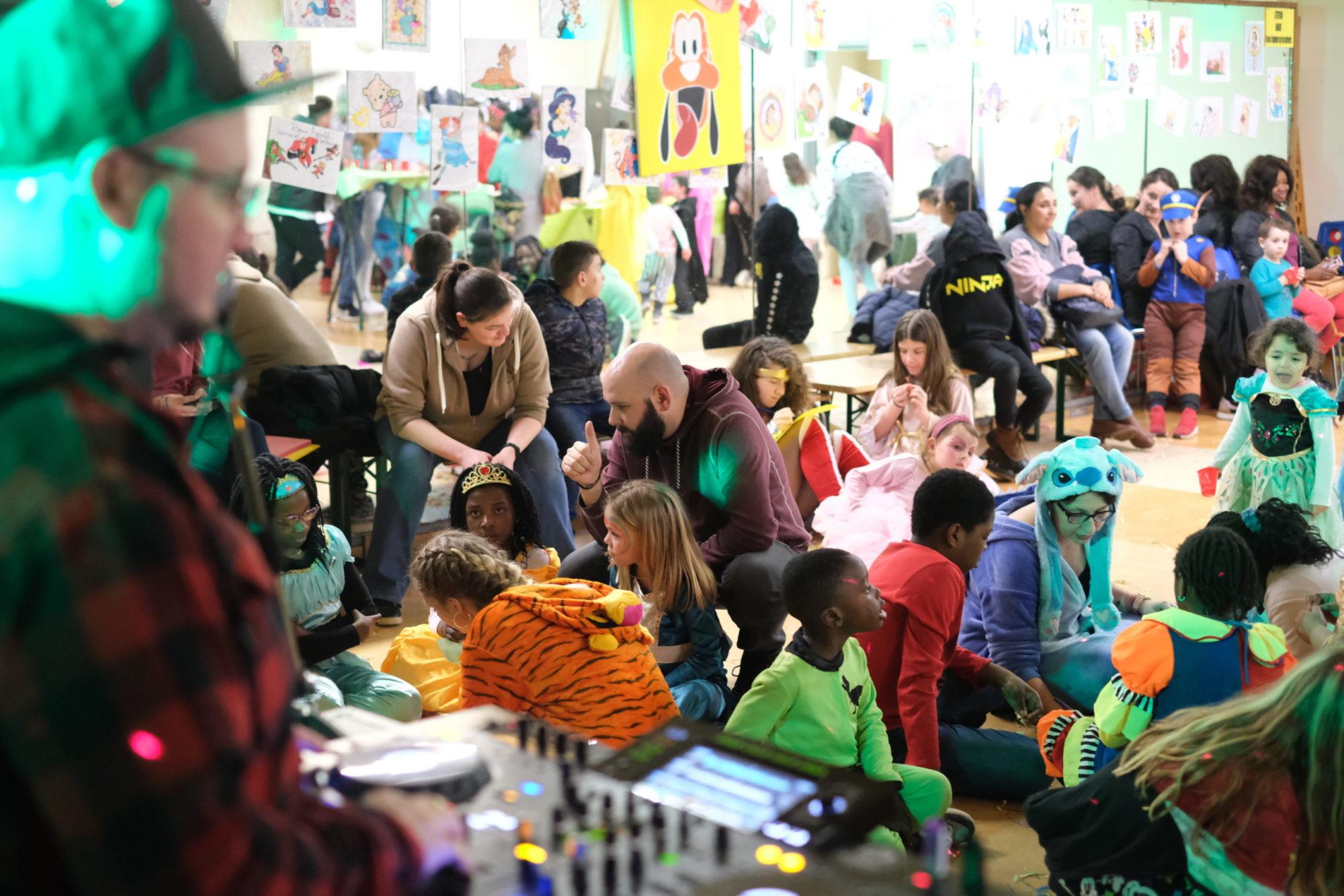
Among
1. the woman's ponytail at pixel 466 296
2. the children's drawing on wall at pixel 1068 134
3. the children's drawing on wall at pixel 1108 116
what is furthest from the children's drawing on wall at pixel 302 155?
the children's drawing on wall at pixel 1108 116

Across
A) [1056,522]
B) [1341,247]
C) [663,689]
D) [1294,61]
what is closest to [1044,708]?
[1056,522]

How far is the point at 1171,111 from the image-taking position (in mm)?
10461

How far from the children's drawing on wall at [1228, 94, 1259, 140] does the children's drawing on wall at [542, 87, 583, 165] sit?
6.59m

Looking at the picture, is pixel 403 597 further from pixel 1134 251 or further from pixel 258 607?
pixel 1134 251

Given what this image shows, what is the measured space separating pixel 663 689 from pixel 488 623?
0.42 m

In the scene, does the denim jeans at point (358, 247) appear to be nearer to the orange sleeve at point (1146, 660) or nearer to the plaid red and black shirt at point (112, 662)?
the orange sleeve at point (1146, 660)

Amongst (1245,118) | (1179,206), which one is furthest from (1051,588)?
(1245,118)

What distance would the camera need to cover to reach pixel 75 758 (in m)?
0.85

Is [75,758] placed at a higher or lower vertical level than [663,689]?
higher

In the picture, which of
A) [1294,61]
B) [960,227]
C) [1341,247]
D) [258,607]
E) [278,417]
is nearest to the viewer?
[258,607]

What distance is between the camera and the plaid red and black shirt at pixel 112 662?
847mm

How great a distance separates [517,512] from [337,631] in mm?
891

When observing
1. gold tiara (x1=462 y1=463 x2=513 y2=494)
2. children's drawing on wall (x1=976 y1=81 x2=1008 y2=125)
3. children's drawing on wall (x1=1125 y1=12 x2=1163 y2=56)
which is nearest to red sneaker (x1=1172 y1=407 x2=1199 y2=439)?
children's drawing on wall (x1=976 y1=81 x2=1008 y2=125)

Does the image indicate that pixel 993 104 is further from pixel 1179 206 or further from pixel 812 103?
pixel 812 103
